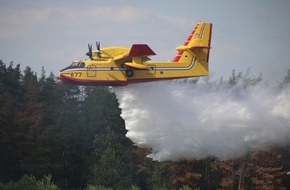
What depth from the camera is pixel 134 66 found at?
31844 millimetres

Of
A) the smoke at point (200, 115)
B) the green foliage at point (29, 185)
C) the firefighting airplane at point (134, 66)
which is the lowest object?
the green foliage at point (29, 185)

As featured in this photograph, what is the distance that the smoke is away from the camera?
113 feet

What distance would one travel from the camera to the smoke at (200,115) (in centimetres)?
3444

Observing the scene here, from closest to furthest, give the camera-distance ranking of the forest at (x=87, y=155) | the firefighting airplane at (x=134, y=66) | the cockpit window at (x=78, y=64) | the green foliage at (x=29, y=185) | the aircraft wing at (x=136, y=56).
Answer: the aircraft wing at (x=136, y=56), the firefighting airplane at (x=134, y=66), the cockpit window at (x=78, y=64), the green foliage at (x=29, y=185), the forest at (x=87, y=155)

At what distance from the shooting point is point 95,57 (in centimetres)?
3331

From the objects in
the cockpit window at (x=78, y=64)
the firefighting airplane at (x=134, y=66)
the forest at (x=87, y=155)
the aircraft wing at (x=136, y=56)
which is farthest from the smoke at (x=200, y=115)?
the forest at (x=87, y=155)

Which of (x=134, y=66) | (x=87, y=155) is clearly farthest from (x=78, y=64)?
(x=87, y=155)

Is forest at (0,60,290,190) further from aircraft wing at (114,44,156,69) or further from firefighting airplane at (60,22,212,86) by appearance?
aircraft wing at (114,44,156,69)

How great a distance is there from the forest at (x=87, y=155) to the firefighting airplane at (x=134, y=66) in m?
19.5

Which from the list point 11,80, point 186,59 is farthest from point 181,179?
point 11,80

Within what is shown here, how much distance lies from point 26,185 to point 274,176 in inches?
864

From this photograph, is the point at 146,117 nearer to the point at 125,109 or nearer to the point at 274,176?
the point at 125,109

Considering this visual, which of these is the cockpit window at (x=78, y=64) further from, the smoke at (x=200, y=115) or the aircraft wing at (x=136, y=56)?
the smoke at (x=200, y=115)

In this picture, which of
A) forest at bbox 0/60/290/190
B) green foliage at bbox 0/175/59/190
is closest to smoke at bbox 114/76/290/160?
green foliage at bbox 0/175/59/190
